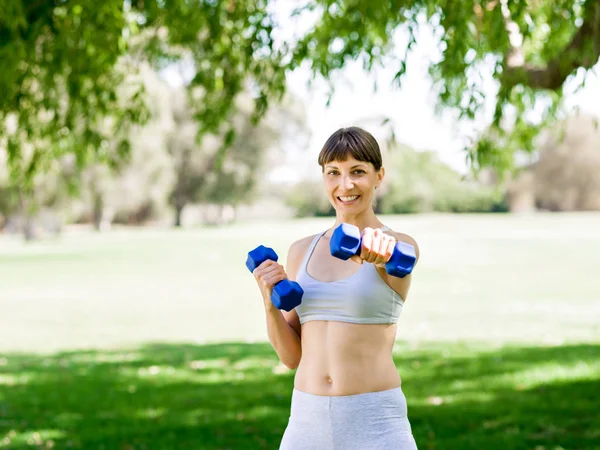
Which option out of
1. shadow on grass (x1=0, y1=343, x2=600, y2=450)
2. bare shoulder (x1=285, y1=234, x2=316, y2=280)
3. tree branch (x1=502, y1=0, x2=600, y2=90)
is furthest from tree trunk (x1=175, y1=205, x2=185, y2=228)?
bare shoulder (x1=285, y1=234, x2=316, y2=280)

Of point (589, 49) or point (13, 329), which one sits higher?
point (589, 49)

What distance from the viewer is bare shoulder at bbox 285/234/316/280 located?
2764 mm

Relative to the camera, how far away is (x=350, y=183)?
101 inches

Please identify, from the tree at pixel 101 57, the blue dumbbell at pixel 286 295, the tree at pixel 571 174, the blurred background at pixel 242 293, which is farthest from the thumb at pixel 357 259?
the tree at pixel 571 174

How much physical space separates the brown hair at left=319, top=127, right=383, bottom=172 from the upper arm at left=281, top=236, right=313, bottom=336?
296 millimetres

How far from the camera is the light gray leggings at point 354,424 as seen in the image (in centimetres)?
253

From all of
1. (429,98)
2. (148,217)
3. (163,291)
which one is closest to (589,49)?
(429,98)

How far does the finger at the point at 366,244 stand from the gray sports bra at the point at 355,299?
0.72ft

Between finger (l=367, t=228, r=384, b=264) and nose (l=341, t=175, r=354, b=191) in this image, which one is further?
nose (l=341, t=175, r=354, b=191)

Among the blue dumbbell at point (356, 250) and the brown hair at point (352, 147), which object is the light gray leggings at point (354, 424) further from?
the brown hair at point (352, 147)

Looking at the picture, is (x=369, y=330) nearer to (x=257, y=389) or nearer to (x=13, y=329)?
(x=257, y=389)

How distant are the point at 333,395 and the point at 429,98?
5000 millimetres

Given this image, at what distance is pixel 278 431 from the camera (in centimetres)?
659

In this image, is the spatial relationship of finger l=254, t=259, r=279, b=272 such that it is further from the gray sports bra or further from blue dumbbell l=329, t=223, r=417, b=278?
blue dumbbell l=329, t=223, r=417, b=278
